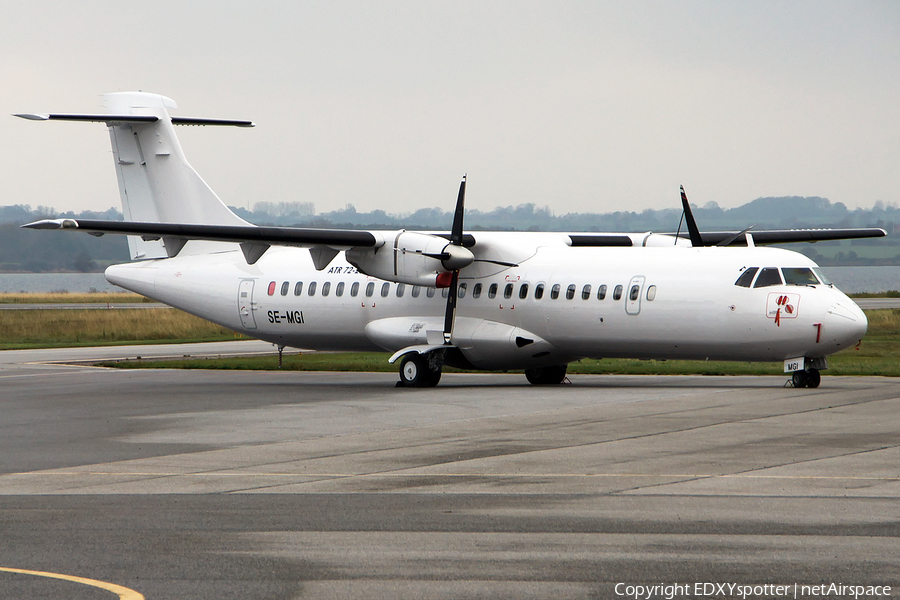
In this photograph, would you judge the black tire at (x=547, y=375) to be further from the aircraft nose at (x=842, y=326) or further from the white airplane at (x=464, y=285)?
the aircraft nose at (x=842, y=326)

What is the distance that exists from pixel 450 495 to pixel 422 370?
1293cm

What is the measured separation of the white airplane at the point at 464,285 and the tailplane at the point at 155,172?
0.04 m

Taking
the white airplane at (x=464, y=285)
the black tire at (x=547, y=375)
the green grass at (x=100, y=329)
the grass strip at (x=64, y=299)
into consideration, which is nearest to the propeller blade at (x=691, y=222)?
the white airplane at (x=464, y=285)

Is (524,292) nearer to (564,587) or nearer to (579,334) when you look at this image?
(579,334)

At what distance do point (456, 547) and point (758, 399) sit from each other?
1237cm

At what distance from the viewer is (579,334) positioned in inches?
885

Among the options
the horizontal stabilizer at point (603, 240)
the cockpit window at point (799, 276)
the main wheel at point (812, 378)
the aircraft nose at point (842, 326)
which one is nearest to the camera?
the aircraft nose at point (842, 326)

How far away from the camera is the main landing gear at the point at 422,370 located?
23.5 metres

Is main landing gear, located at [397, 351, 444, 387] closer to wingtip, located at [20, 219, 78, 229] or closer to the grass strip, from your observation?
wingtip, located at [20, 219, 78, 229]

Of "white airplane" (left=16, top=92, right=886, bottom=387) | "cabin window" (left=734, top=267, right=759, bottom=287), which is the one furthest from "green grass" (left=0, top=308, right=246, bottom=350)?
"cabin window" (left=734, top=267, right=759, bottom=287)

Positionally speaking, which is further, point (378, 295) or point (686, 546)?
point (378, 295)

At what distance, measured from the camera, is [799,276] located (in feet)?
68.4

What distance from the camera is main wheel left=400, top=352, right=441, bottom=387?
77.2 ft

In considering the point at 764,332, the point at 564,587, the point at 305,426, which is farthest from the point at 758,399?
the point at 564,587
